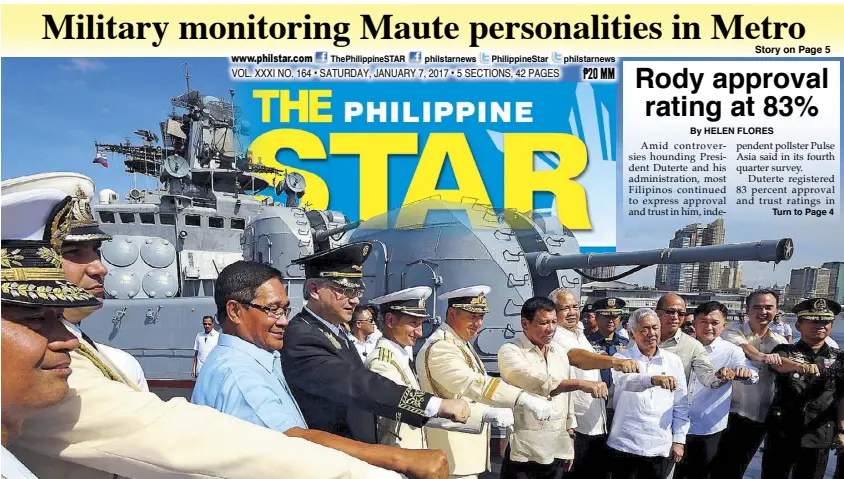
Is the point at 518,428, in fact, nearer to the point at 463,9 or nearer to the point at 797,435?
the point at 797,435

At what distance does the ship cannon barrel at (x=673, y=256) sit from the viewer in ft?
12.9

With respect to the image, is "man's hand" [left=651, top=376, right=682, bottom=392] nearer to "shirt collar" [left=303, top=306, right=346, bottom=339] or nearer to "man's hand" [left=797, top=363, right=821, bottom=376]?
"man's hand" [left=797, top=363, right=821, bottom=376]

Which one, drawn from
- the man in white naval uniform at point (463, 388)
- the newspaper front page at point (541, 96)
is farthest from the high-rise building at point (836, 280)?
the man in white naval uniform at point (463, 388)

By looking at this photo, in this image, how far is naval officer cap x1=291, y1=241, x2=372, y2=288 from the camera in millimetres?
2539

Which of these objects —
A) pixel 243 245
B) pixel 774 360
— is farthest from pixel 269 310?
pixel 243 245

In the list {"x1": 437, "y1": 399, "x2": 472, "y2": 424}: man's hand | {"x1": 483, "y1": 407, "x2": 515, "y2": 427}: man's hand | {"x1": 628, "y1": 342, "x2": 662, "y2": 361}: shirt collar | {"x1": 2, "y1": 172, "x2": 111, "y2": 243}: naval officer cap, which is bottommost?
{"x1": 628, "y1": 342, "x2": 662, "y2": 361}: shirt collar

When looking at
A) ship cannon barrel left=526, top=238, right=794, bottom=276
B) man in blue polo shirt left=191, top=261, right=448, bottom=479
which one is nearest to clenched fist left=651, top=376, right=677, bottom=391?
ship cannon barrel left=526, top=238, right=794, bottom=276

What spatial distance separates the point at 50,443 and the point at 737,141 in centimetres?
391

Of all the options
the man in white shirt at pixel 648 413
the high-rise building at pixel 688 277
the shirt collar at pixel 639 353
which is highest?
the high-rise building at pixel 688 277

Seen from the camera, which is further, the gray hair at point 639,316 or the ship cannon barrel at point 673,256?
the ship cannon barrel at point 673,256

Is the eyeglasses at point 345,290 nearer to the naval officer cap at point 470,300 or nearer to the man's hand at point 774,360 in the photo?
the naval officer cap at point 470,300

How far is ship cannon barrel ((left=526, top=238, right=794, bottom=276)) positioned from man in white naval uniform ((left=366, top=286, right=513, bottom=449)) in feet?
7.48

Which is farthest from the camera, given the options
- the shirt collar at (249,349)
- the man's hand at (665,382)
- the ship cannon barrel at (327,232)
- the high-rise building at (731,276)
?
the ship cannon barrel at (327,232)

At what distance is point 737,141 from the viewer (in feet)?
13.0
